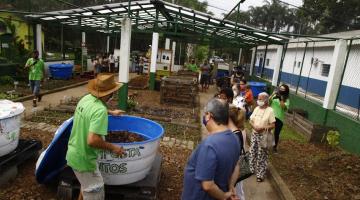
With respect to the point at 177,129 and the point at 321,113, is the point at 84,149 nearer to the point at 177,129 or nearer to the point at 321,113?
the point at 177,129

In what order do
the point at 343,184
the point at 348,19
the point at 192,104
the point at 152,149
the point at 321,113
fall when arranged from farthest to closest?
the point at 348,19 → the point at 192,104 → the point at 321,113 → the point at 343,184 → the point at 152,149

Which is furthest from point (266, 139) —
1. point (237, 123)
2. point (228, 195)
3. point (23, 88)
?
point (23, 88)

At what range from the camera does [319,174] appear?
20.2 ft

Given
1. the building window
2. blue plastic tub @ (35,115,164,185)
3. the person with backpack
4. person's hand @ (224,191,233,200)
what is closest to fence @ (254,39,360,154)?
the building window

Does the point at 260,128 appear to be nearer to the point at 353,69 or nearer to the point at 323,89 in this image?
the point at 353,69

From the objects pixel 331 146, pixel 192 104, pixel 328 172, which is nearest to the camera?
pixel 328 172

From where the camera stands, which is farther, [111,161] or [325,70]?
[325,70]

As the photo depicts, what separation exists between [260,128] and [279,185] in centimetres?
114

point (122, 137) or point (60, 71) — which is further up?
point (122, 137)

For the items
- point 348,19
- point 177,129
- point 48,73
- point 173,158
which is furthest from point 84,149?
point 348,19

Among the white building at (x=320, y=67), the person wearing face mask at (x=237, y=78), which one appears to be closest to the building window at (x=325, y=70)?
the white building at (x=320, y=67)

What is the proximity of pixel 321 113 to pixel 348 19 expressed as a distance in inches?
1399

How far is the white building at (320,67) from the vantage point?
1298cm

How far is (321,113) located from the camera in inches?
391
